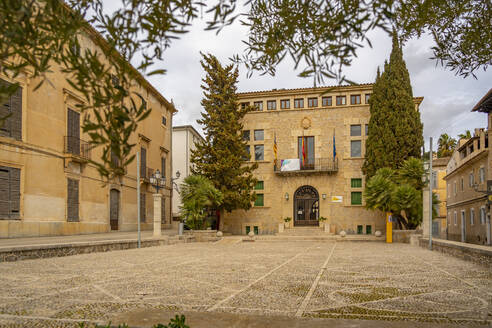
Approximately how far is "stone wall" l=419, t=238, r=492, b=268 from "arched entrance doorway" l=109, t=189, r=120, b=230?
692 inches

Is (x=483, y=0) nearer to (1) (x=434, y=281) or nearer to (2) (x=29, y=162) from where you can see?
(1) (x=434, y=281)

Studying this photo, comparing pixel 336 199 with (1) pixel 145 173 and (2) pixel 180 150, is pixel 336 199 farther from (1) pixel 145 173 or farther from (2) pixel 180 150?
(2) pixel 180 150

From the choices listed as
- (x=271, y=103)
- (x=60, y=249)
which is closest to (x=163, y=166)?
(x=271, y=103)

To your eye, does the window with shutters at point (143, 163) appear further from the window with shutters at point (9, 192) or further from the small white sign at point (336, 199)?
the small white sign at point (336, 199)

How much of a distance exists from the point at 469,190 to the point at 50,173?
29.4 meters

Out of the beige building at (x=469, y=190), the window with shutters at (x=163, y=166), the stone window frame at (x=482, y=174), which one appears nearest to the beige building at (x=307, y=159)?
the beige building at (x=469, y=190)

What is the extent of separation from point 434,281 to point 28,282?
724cm

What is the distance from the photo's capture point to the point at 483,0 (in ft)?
12.7

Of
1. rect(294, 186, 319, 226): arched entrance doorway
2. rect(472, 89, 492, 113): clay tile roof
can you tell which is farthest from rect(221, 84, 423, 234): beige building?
rect(472, 89, 492, 113): clay tile roof

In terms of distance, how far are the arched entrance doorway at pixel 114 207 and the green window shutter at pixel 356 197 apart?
55.5ft

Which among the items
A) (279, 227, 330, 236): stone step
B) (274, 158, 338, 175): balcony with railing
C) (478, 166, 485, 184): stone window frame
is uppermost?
(274, 158, 338, 175): balcony with railing

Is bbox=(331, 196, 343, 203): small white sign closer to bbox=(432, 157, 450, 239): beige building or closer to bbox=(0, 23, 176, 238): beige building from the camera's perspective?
bbox=(0, 23, 176, 238): beige building

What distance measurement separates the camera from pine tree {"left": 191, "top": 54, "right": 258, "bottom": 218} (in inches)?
1111

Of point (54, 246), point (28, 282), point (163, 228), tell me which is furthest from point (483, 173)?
point (28, 282)
